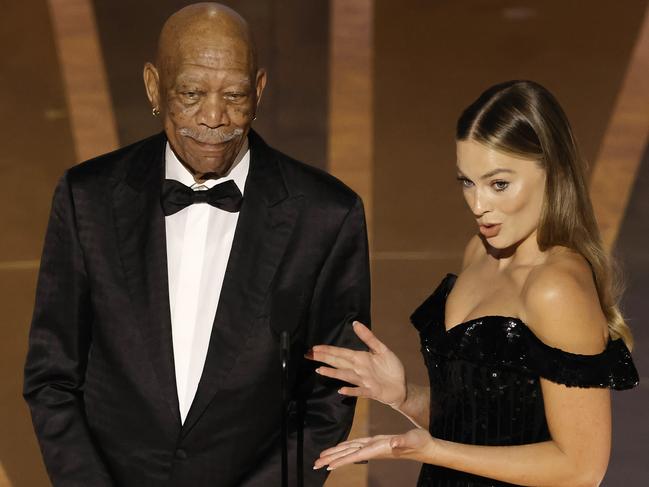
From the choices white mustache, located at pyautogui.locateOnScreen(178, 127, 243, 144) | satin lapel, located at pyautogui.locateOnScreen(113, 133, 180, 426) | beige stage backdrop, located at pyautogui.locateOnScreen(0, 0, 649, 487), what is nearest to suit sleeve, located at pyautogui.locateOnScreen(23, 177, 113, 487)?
satin lapel, located at pyautogui.locateOnScreen(113, 133, 180, 426)

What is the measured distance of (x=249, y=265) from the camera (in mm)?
3061

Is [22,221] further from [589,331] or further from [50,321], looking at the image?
[589,331]

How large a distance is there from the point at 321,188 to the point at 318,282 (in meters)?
0.25

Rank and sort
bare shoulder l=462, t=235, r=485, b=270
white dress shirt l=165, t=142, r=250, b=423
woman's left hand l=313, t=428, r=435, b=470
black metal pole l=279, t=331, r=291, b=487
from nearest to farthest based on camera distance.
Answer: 1. black metal pole l=279, t=331, r=291, b=487
2. woman's left hand l=313, t=428, r=435, b=470
3. white dress shirt l=165, t=142, r=250, b=423
4. bare shoulder l=462, t=235, r=485, b=270

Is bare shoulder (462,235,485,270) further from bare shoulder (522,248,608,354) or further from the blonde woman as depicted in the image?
bare shoulder (522,248,608,354)

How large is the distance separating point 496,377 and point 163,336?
811mm

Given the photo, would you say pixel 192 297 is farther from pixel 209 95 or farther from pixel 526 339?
pixel 526 339

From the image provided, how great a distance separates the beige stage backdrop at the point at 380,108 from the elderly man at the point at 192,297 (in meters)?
1.92

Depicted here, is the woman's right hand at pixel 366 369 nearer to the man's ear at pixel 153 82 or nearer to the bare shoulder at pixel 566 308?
the bare shoulder at pixel 566 308

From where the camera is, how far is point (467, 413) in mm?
3045

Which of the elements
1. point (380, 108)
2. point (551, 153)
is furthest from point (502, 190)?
point (380, 108)

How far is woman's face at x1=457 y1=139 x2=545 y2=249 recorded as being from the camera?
114 inches

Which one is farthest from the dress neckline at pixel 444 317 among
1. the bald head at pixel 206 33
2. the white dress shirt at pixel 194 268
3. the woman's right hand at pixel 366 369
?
the bald head at pixel 206 33

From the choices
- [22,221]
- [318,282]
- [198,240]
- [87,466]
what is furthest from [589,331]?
[22,221]
